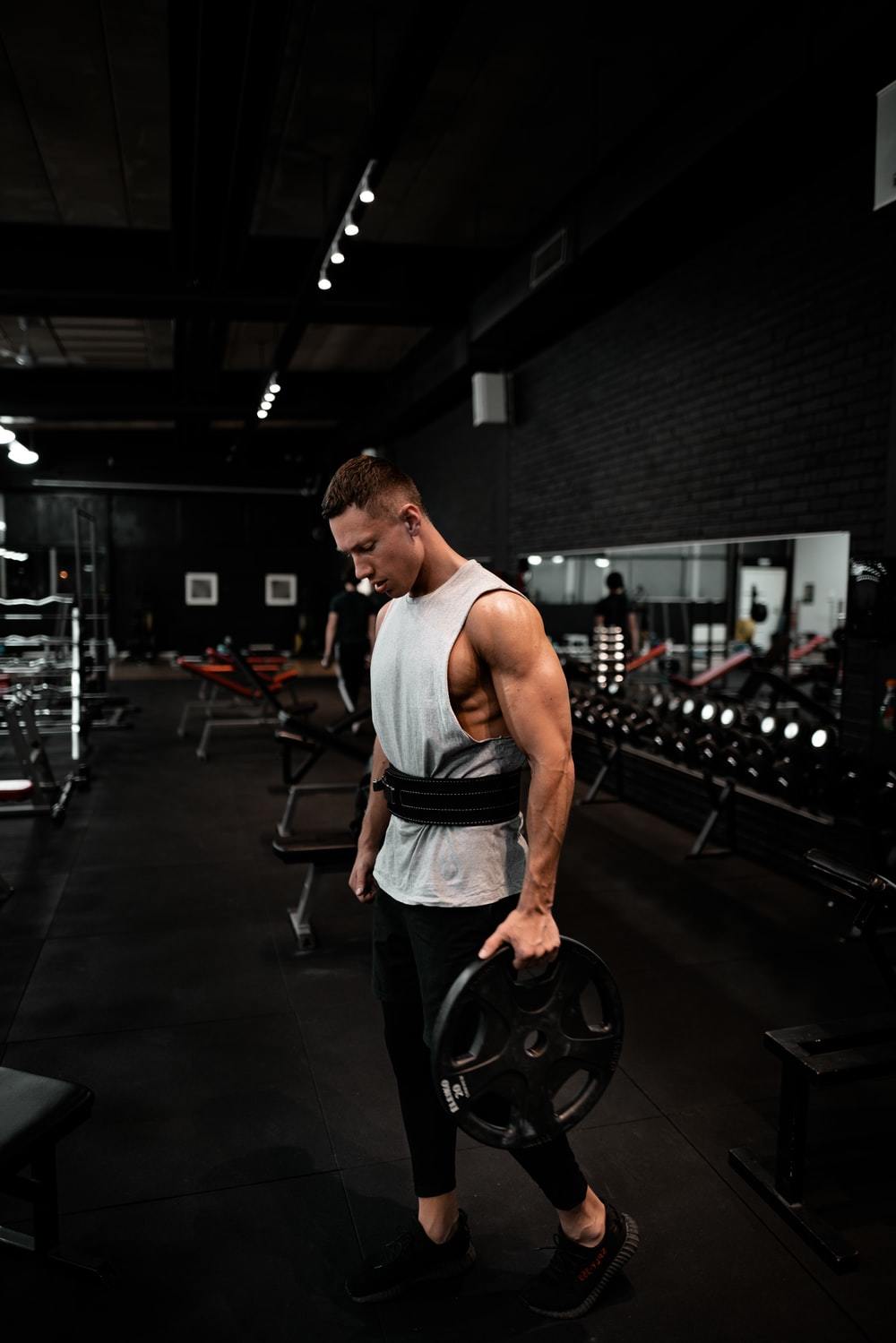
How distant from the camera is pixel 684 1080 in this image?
7.46 feet

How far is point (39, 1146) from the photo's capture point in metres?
1.42

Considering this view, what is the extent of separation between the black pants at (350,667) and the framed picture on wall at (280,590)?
7387mm

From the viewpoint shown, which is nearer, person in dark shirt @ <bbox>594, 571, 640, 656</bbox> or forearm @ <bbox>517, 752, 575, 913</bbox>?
forearm @ <bbox>517, 752, 575, 913</bbox>

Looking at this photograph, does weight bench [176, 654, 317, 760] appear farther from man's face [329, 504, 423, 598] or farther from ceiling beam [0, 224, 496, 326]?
man's face [329, 504, 423, 598]

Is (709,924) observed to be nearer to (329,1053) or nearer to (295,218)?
(329,1053)

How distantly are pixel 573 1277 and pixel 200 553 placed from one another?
13.8 meters

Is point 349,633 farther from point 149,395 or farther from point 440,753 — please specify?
point 440,753

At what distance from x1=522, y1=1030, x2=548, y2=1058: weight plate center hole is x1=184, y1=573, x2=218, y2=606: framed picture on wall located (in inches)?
541

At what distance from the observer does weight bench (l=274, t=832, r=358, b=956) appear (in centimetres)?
306

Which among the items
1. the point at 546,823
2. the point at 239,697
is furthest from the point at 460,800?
the point at 239,697

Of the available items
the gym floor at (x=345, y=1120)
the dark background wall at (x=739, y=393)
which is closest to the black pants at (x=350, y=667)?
the dark background wall at (x=739, y=393)

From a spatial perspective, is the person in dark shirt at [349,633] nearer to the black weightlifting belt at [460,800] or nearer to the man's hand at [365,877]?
the man's hand at [365,877]

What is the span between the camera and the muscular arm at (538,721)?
4.45ft

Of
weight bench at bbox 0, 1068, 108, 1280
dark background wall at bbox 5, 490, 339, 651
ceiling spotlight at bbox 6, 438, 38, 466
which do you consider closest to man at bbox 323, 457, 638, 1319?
weight bench at bbox 0, 1068, 108, 1280
